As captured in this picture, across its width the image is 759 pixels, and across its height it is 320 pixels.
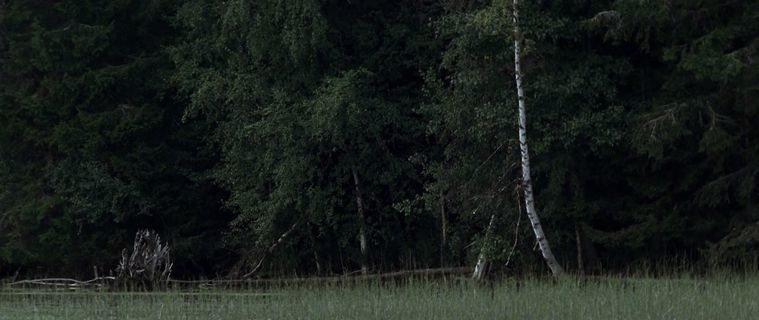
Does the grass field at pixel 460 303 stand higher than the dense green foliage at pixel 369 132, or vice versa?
the dense green foliage at pixel 369 132

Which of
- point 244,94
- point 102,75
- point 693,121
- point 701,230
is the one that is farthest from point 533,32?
point 102,75

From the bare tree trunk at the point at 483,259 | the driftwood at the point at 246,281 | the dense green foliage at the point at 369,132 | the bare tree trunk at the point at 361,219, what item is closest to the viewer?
the dense green foliage at the point at 369,132

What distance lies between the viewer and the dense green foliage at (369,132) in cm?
2142

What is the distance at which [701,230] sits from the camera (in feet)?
72.3

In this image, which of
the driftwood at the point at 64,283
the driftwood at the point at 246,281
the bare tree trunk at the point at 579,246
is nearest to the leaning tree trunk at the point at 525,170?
the bare tree trunk at the point at 579,246

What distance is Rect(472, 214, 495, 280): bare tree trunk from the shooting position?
72.4 feet

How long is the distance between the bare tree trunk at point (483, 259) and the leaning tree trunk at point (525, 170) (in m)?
0.85

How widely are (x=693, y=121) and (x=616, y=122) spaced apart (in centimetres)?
127

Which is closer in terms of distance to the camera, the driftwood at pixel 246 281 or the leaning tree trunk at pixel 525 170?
the leaning tree trunk at pixel 525 170

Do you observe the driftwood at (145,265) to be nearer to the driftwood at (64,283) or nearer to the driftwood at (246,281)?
the driftwood at (246,281)

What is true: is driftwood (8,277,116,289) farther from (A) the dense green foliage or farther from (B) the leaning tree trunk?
(B) the leaning tree trunk

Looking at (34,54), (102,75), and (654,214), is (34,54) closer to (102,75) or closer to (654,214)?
(102,75)

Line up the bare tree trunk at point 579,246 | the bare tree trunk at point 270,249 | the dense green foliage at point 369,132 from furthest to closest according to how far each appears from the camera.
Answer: the bare tree trunk at point 270,249 → the bare tree trunk at point 579,246 → the dense green foliage at point 369,132

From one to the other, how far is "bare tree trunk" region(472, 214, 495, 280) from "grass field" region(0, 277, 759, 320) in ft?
9.19
